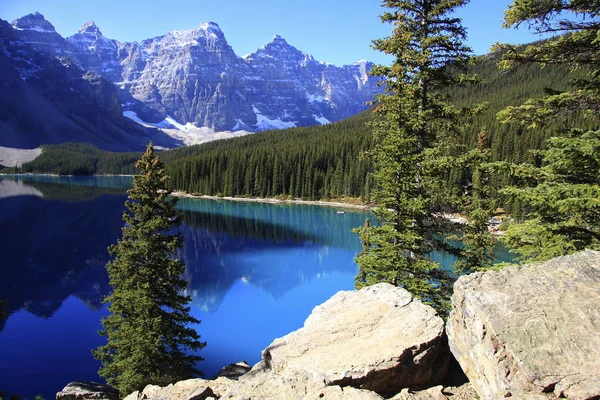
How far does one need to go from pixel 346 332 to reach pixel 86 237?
55713 mm

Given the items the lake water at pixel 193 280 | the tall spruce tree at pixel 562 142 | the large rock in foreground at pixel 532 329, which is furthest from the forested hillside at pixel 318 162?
the large rock in foreground at pixel 532 329

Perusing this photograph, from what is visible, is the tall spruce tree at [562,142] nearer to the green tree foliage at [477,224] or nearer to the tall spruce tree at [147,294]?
the green tree foliage at [477,224]

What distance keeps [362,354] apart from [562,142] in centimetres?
542

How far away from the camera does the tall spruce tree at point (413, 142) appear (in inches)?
440

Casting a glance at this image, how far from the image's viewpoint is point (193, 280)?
120 feet

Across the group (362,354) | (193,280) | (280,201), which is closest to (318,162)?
(280,201)

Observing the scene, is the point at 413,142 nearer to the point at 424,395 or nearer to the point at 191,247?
the point at 424,395

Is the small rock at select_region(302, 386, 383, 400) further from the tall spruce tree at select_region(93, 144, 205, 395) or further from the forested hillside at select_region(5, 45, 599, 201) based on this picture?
the forested hillside at select_region(5, 45, 599, 201)

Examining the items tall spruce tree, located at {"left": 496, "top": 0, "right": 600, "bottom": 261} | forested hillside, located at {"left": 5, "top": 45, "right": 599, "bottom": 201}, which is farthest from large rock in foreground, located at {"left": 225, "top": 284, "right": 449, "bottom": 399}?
forested hillside, located at {"left": 5, "top": 45, "right": 599, "bottom": 201}

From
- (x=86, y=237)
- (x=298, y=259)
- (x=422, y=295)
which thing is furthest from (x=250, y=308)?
(x=86, y=237)

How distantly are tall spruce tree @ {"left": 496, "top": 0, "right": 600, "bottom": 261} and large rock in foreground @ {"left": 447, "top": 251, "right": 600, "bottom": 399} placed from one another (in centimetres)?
186

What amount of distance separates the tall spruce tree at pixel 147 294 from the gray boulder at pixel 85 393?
1120mm

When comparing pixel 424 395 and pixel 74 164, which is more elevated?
pixel 74 164

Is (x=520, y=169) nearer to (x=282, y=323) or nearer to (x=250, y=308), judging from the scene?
(x=282, y=323)
